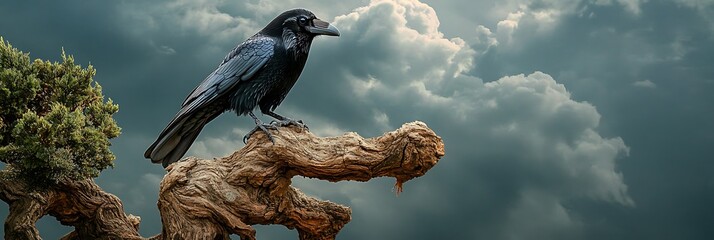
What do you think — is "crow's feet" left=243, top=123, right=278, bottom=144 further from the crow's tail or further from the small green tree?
the small green tree

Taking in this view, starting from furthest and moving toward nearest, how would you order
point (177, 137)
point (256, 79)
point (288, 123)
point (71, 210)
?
point (71, 210), point (177, 137), point (288, 123), point (256, 79)

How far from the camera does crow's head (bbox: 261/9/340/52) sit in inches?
207

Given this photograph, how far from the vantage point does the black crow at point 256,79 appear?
518 cm

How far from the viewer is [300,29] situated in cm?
527

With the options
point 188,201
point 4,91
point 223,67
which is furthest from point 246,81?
point 4,91

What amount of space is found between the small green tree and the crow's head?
1672mm

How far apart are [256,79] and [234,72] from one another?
0.17 meters

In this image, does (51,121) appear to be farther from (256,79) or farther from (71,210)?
(256,79)

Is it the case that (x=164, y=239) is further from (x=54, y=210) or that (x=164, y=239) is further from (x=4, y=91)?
(x=4, y=91)

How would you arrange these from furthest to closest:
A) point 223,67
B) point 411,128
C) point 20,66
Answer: point 20,66, point 223,67, point 411,128

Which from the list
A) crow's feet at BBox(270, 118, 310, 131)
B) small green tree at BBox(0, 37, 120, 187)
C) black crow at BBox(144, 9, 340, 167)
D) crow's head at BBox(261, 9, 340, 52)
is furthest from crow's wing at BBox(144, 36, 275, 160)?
small green tree at BBox(0, 37, 120, 187)

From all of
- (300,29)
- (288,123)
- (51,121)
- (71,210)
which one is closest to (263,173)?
(288,123)

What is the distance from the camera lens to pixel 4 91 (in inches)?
220

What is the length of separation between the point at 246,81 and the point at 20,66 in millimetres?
1909
